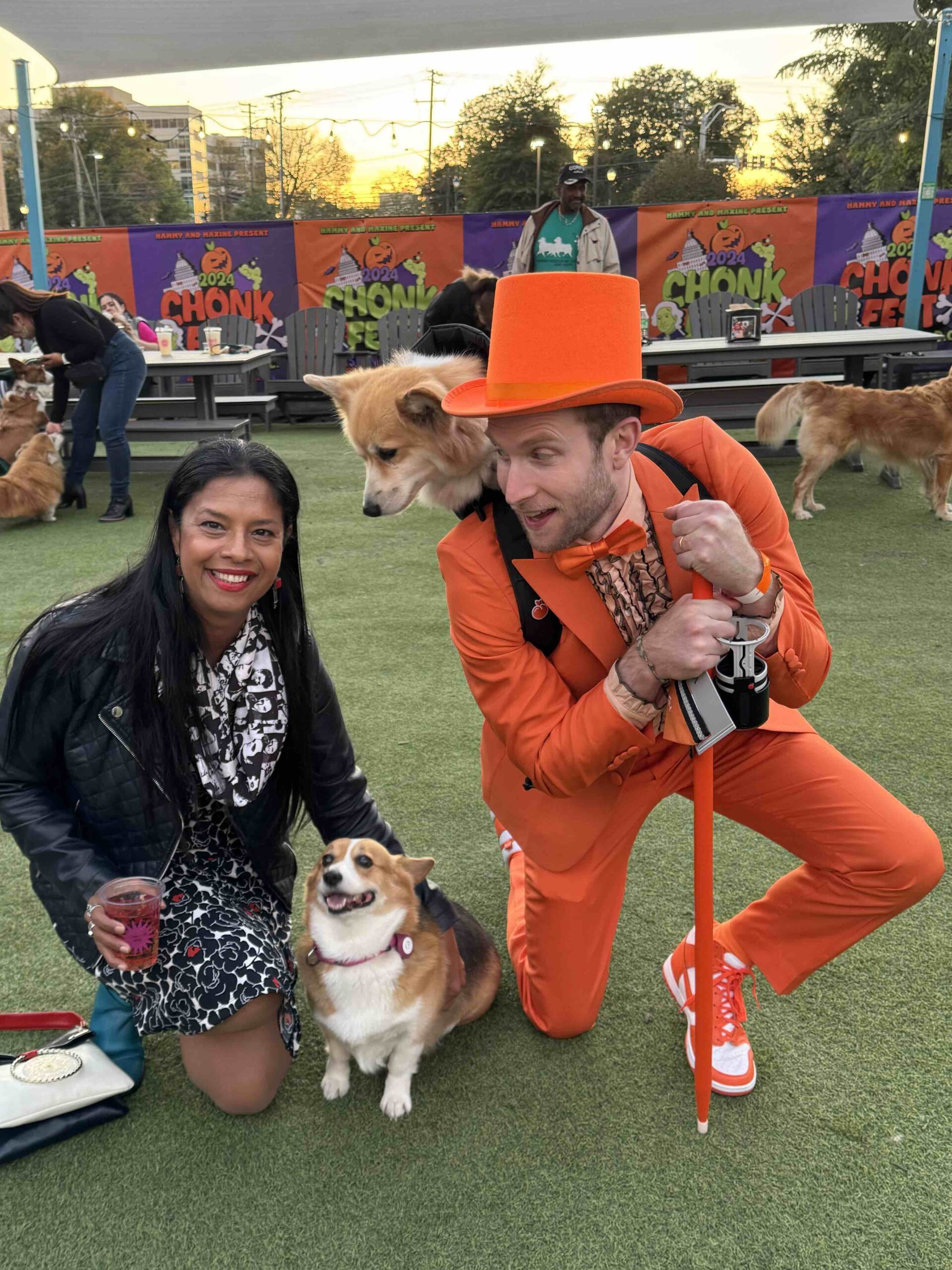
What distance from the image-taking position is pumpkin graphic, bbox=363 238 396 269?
12.4 metres

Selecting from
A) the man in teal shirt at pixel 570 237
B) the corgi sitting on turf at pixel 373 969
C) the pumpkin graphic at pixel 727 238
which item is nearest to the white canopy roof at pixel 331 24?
the man in teal shirt at pixel 570 237

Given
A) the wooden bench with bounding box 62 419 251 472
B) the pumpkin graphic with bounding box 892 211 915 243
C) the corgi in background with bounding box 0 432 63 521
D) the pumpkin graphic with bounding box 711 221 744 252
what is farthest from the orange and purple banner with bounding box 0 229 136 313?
the pumpkin graphic with bounding box 892 211 915 243

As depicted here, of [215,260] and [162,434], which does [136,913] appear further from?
[215,260]

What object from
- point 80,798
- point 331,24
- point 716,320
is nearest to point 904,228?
point 716,320

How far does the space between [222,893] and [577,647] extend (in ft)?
3.26

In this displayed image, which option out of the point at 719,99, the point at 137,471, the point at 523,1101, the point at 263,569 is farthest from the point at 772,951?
the point at 719,99

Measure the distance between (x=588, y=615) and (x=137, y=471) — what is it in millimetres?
7459

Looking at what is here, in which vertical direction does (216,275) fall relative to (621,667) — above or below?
above

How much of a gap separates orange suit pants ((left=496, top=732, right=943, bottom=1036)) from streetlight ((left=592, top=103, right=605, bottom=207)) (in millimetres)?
23046

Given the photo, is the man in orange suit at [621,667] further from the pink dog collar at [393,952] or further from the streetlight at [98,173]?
the streetlight at [98,173]

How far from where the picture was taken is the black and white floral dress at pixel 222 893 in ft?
6.27

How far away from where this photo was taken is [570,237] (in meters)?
8.07

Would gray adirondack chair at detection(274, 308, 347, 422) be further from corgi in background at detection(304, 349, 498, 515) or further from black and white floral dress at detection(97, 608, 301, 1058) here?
black and white floral dress at detection(97, 608, 301, 1058)

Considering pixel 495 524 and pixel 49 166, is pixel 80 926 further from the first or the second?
pixel 49 166
